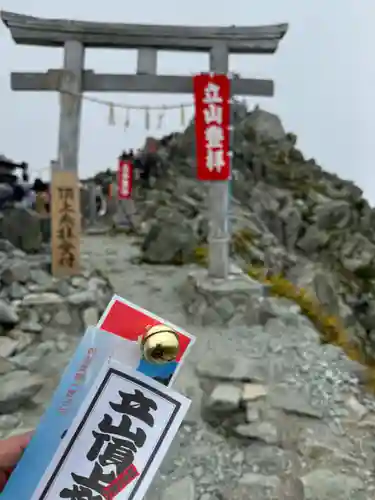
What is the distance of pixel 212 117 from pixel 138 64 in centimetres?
125

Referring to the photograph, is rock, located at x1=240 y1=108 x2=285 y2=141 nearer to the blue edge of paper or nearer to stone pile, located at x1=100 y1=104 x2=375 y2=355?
stone pile, located at x1=100 y1=104 x2=375 y2=355

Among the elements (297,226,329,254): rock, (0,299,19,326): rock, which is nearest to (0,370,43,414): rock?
(0,299,19,326): rock

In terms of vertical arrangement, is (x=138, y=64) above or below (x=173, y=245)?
above

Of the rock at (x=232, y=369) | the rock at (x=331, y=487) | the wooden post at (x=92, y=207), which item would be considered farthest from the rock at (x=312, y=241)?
the rock at (x=331, y=487)

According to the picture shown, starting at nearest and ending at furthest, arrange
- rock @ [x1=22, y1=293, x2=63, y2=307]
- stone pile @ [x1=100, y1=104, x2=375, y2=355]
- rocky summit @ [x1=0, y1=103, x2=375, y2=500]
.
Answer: rocky summit @ [x1=0, y1=103, x2=375, y2=500] → rock @ [x1=22, y1=293, x2=63, y2=307] → stone pile @ [x1=100, y1=104, x2=375, y2=355]

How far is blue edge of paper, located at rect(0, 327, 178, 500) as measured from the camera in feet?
4.36

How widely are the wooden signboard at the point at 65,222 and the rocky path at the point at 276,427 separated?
1943 mm

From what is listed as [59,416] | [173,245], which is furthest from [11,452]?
[173,245]

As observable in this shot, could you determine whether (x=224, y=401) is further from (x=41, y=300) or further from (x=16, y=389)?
(x=41, y=300)

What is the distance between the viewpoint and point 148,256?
827cm

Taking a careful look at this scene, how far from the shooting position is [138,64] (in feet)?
20.6

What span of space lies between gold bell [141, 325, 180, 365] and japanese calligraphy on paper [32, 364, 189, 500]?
0.09 meters

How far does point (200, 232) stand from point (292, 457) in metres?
6.83

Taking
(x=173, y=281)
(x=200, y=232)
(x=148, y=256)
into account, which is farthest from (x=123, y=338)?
(x=200, y=232)
